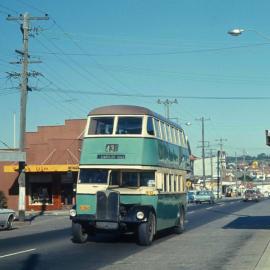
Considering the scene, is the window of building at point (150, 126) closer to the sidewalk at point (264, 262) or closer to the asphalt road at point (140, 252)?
the asphalt road at point (140, 252)

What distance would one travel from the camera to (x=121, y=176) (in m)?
20.1

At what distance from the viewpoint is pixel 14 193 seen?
51250 mm

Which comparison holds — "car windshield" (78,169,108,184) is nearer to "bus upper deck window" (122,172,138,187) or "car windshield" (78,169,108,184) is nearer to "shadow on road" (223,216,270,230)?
"bus upper deck window" (122,172,138,187)

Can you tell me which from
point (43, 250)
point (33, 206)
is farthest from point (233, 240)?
point (33, 206)

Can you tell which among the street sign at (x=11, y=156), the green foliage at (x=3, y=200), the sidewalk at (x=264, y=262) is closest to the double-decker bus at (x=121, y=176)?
the sidewalk at (x=264, y=262)

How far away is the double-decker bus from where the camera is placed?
19062 millimetres

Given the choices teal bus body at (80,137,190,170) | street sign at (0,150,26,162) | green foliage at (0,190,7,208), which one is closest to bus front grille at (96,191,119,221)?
teal bus body at (80,137,190,170)

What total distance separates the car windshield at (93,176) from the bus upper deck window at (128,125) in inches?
57.1

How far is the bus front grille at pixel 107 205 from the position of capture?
62.4 feet

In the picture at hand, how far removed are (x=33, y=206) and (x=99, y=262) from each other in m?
37.2

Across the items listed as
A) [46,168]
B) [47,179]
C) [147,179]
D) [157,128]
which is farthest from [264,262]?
[47,179]

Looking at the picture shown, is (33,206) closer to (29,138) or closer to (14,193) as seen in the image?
(14,193)

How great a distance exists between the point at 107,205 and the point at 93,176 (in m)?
1.23

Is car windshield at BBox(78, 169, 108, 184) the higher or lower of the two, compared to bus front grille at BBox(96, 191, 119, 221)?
higher
